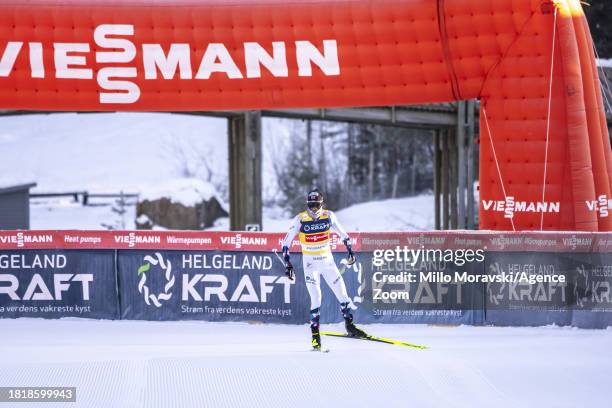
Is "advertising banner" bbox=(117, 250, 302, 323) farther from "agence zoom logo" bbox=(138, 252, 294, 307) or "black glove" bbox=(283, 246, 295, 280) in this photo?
"black glove" bbox=(283, 246, 295, 280)

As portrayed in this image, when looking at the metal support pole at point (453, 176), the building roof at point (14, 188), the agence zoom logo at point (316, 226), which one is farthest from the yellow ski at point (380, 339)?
the building roof at point (14, 188)

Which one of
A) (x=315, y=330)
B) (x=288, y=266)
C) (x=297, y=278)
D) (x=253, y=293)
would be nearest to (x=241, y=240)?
(x=253, y=293)

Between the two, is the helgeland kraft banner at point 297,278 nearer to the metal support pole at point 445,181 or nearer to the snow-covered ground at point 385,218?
the metal support pole at point 445,181

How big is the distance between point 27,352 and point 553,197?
326 inches

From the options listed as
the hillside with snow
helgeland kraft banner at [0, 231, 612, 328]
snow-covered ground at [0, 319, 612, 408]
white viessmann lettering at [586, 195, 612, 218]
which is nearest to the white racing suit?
snow-covered ground at [0, 319, 612, 408]

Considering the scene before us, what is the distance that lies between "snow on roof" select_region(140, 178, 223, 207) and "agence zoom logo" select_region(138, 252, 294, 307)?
25400 mm

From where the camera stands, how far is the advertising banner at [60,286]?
12.1 metres

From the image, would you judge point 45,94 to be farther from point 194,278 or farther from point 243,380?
point 243,380

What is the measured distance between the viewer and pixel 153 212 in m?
36.9

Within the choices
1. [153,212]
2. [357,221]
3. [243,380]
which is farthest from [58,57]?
[357,221]

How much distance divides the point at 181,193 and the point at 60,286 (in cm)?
2643

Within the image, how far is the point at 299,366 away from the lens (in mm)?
8961

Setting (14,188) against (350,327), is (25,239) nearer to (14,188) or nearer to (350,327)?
(350,327)

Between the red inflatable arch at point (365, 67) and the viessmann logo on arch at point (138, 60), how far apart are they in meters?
0.02
